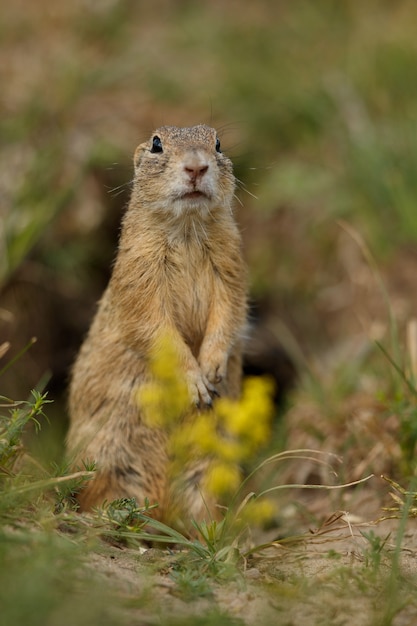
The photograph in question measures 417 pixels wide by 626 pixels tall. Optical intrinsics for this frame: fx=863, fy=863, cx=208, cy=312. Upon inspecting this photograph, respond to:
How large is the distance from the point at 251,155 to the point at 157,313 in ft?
16.4

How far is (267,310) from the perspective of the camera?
32.3 ft

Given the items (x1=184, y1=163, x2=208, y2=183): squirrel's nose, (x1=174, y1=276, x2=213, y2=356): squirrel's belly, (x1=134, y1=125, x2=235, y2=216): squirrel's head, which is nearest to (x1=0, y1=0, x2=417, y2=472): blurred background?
(x1=174, y1=276, x2=213, y2=356): squirrel's belly

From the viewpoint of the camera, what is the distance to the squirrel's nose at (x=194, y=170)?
Result: 4777mm

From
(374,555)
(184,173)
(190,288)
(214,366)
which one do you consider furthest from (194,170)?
(374,555)

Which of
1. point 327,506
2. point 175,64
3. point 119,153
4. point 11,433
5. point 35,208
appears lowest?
point 327,506

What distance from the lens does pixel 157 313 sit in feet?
17.2

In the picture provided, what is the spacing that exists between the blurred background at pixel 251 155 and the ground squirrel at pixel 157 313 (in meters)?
2.27

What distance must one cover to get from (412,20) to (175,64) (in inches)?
118

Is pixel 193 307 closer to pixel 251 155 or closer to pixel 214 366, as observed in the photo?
pixel 214 366

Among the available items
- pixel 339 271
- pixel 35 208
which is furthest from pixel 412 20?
pixel 35 208

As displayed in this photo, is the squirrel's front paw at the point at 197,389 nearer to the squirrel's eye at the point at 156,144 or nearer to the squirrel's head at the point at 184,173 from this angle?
the squirrel's head at the point at 184,173

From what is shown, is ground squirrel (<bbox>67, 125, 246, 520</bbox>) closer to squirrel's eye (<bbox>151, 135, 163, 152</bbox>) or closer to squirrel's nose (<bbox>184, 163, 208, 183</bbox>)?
squirrel's eye (<bbox>151, 135, 163, 152</bbox>)

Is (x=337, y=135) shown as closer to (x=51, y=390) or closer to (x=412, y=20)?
(x=412, y=20)

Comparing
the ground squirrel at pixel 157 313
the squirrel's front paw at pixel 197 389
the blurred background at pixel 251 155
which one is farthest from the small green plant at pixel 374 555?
the blurred background at pixel 251 155
